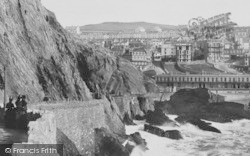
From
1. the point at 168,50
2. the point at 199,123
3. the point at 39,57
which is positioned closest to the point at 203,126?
the point at 199,123

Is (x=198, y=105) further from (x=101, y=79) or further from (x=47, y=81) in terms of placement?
(x=47, y=81)

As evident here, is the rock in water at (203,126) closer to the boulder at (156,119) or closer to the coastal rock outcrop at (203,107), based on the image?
the boulder at (156,119)

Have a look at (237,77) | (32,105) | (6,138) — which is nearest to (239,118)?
(237,77)

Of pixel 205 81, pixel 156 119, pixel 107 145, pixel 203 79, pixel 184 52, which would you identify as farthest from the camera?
pixel 184 52

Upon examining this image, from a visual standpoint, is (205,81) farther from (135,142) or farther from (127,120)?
(135,142)

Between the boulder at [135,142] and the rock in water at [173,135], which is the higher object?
the boulder at [135,142]

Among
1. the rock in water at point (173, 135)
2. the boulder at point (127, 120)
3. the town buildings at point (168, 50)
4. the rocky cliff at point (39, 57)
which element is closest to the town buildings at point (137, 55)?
the town buildings at point (168, 50)

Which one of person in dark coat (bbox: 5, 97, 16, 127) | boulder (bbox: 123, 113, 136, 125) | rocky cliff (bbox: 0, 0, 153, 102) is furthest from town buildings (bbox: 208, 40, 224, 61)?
person in dark coat (bbox: 5, 97, 16, 127)
